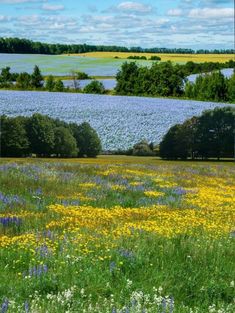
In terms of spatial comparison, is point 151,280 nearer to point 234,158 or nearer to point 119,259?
point 119,259

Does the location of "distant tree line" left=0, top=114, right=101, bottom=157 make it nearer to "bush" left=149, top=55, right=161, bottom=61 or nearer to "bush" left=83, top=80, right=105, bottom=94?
"bush" left=83, top=80, right=105, bottom=94

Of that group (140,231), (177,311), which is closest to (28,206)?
(140,231)

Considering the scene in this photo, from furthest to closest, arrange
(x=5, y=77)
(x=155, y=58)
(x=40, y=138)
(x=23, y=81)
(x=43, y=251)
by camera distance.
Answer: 1. (x=155, y=58)
2. (x=23, y=81)
3. (x=5, y=77)
4. (x=40, y=138)
5. (x=43, y=251)

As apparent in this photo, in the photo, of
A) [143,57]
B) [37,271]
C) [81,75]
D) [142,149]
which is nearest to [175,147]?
[142,149]

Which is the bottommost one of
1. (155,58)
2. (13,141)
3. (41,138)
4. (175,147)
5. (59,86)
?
(175,147)

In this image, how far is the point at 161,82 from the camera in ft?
96.8

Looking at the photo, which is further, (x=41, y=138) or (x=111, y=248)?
(x=41, y=138)

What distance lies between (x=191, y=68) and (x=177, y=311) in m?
27.9

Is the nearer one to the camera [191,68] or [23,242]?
[23,242]

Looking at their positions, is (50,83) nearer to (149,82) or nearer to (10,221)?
(149,82)

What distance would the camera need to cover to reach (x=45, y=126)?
26.3 metres

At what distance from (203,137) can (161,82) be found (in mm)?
3721

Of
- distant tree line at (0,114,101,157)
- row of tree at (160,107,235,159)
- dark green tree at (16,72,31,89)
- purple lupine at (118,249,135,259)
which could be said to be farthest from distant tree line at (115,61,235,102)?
purple lupine at (118,249,135,259)

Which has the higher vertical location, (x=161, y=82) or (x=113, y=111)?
(x=161, y=82)
